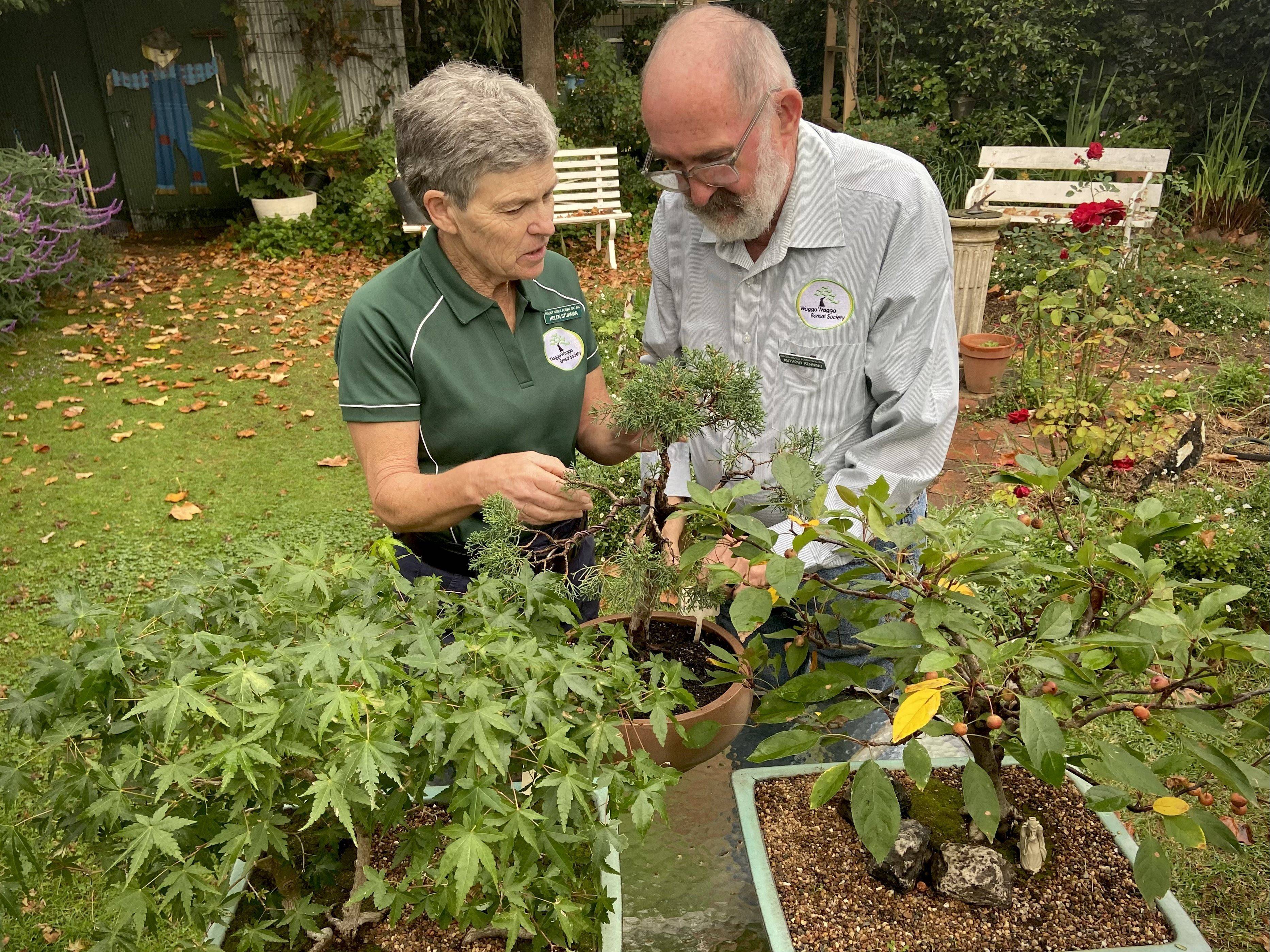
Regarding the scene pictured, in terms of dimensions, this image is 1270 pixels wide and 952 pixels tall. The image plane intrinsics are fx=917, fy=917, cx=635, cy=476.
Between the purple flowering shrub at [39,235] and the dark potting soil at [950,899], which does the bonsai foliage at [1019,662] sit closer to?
the dark potting soil at [950,899]

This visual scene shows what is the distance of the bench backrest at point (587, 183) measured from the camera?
8.91 m

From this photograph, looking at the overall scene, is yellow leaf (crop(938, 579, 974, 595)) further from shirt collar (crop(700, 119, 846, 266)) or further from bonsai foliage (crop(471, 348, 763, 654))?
shirt collar (crop(700, 119, 846, 266))

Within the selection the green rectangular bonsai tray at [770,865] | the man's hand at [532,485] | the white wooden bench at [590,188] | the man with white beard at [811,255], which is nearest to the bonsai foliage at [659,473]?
the man's hand at [532,485]

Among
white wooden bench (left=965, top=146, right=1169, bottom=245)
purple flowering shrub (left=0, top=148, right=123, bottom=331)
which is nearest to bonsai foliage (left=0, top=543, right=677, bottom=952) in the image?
purple flowering shrub (left=0, top=148, right=123, bottom=331)

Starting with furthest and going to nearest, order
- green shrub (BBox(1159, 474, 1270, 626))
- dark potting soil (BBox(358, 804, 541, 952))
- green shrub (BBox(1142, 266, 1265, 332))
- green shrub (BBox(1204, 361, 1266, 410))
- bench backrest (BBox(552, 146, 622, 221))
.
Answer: bench backrest (BBox(552, 146, 622, 221)) < green shrub (BBox(1142, 266, 1265, 332)) < green shrub (BBox(1204, 361, 1266, 410)) < green shrub (BBox(1159, 474, 1270, 626)) < dark potting soil (BBox(358, 804, 541, 952))

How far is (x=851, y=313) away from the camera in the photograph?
1.99 meters

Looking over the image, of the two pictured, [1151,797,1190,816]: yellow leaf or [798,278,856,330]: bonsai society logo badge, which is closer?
[1151,797,1190,816]: yellow leaf

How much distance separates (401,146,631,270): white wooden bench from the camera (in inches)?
347

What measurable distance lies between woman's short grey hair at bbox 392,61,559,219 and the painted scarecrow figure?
32.1 feet

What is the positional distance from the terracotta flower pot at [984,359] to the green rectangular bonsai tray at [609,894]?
188 inches

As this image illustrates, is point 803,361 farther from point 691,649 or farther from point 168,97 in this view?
point 168,97

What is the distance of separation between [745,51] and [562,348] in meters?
0.75

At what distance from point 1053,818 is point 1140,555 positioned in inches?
19.1

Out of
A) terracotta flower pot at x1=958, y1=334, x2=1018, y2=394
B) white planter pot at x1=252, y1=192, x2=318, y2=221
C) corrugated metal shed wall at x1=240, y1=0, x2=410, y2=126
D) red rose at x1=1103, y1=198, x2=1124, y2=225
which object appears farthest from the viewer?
corrugated metal shed wall at x1=240, y1=0, x2=410, y2=126
